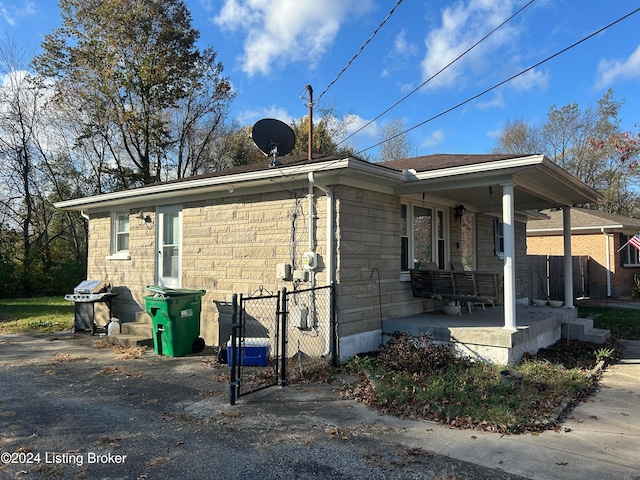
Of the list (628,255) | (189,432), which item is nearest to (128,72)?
(189,432)

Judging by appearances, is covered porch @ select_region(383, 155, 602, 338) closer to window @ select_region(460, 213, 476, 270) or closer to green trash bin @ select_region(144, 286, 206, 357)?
window @ select_region(460, 213, 476, 270)

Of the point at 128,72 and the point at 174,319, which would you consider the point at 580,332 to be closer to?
the point at 174,319

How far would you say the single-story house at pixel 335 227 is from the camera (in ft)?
21.4

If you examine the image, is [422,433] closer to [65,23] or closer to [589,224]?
[589,224]

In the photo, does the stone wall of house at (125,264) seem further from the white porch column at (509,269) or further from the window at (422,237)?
the white porch column at (509,269)

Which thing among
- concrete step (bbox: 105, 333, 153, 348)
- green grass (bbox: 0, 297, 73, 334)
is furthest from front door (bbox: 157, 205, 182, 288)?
green grass (bbox: 0, 297, 73, 334)

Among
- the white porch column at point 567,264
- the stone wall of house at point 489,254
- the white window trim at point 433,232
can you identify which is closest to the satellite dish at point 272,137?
the white window trim at point 433,232

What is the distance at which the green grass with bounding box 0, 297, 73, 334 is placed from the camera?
10.3m

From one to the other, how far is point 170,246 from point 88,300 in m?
2.14

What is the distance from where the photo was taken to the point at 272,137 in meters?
8.10

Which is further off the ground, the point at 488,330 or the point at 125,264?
the point at 125,264

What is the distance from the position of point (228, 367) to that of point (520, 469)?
14.1 ft

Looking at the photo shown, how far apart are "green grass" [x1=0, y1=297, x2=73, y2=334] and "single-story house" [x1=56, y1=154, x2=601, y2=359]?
6.30ft

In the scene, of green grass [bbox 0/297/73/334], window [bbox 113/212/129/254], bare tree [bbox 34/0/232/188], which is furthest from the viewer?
bare tree [bbox 34/0/232/188]
